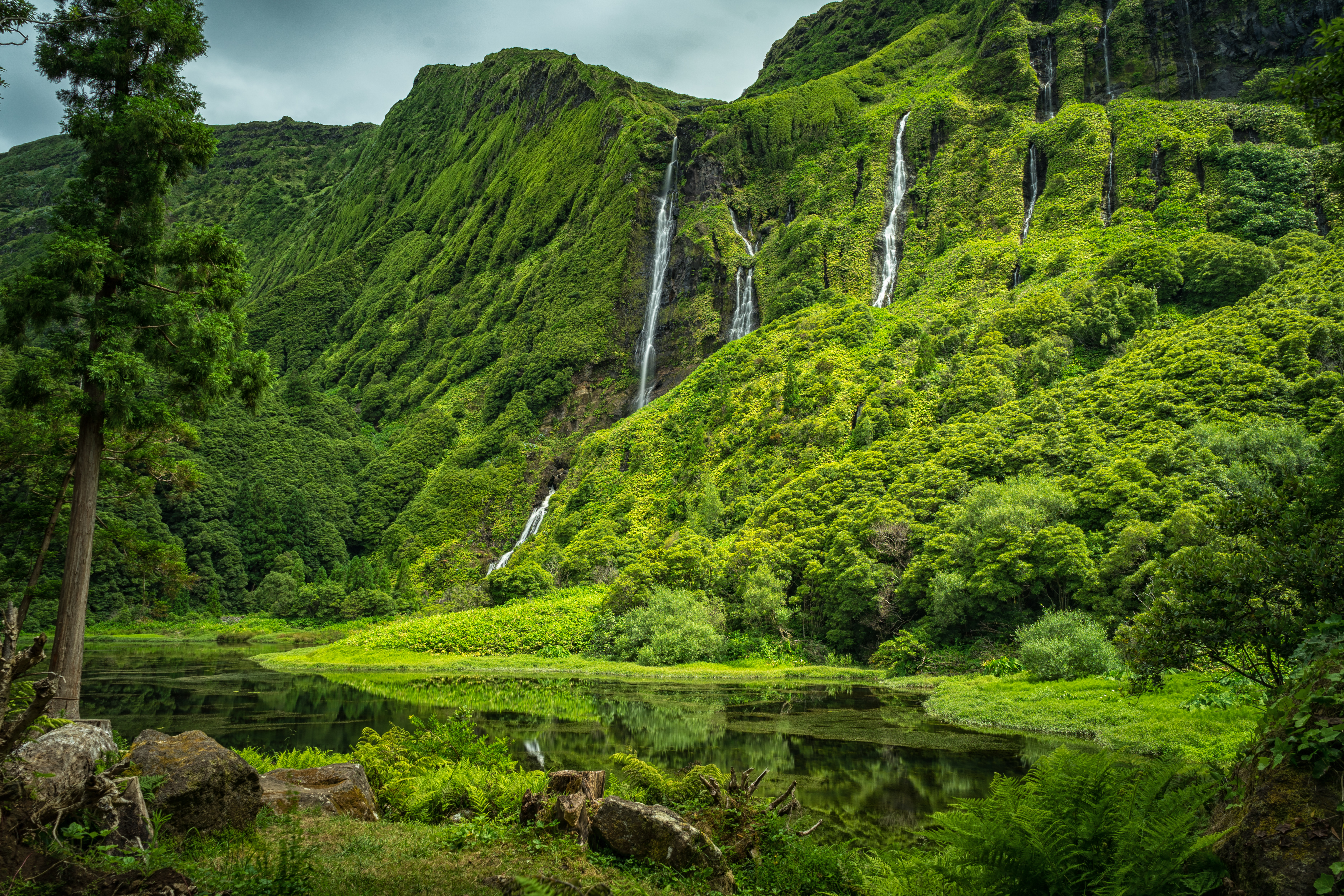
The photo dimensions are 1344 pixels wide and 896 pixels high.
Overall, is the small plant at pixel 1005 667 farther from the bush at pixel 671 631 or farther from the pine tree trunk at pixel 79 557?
the pine tree trunk at pixel 79 557

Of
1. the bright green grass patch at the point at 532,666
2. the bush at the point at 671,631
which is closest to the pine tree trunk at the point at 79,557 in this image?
the bright green grass patch at the point at 532,666

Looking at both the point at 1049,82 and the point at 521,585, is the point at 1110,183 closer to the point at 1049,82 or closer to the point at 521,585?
the point at 1049,82

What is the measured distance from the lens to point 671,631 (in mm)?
52750

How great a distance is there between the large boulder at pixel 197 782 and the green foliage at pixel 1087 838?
28.2 feet

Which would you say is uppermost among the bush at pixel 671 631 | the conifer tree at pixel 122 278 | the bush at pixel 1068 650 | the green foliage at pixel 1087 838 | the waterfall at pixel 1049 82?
the waterfall at pixel 1049 82

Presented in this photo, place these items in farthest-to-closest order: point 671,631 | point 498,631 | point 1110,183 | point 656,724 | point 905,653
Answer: point 1110,183 → point 498,631 → point 671,631 → point 905,653 → point 656,724

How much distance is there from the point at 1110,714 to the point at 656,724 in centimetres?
1459

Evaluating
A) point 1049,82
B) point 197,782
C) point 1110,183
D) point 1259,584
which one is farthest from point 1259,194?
point 197,782

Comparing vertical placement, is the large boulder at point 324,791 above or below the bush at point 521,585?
above

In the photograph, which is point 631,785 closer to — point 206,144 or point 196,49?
point 206,144

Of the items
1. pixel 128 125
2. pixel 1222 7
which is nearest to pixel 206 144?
pixel 128 125

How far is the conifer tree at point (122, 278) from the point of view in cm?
1498

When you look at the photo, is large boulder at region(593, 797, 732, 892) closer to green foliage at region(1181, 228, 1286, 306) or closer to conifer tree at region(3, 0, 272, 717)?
conifer tree at region(3, 0, 272, 717)

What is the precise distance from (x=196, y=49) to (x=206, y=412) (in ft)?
28.5
